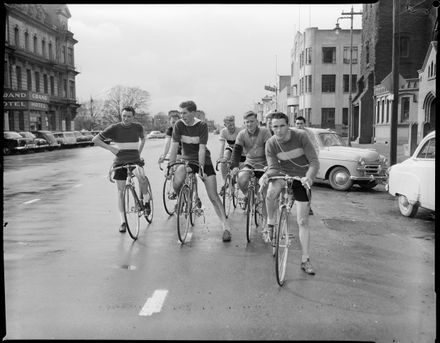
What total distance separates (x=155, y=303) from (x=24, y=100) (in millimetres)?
2091

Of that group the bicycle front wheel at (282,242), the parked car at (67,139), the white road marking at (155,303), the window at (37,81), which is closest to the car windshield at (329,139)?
the bicycle front wheel at (282,242)

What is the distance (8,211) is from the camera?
954 centimetres

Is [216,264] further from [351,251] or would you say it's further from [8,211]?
[8,211]

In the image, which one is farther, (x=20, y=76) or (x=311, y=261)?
(x=311, y=261)

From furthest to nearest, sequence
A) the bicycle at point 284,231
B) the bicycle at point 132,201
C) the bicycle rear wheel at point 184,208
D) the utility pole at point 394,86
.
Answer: the utility pole at point 394,86 → the bicycle at point 132,201 → the bicycle rear wheel at point 184,208 → the bicycle at point 284,231

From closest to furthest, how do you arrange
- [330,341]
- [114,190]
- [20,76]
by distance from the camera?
[330,341]
[20,76]
[114,190]

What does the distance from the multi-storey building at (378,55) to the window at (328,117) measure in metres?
6.71

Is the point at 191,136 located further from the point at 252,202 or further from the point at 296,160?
the point at 296,160

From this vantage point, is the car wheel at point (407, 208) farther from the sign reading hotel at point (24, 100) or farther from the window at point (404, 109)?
the window at point (404, 109)

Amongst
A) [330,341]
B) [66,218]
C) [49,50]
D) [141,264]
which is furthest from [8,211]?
[330,341]

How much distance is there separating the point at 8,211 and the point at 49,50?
5605 millimetres

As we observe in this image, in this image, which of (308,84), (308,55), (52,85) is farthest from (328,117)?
(52,85)

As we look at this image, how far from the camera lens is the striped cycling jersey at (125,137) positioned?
687 centimetres

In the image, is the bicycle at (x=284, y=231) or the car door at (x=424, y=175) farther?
the car door at (x=424, y=175)
